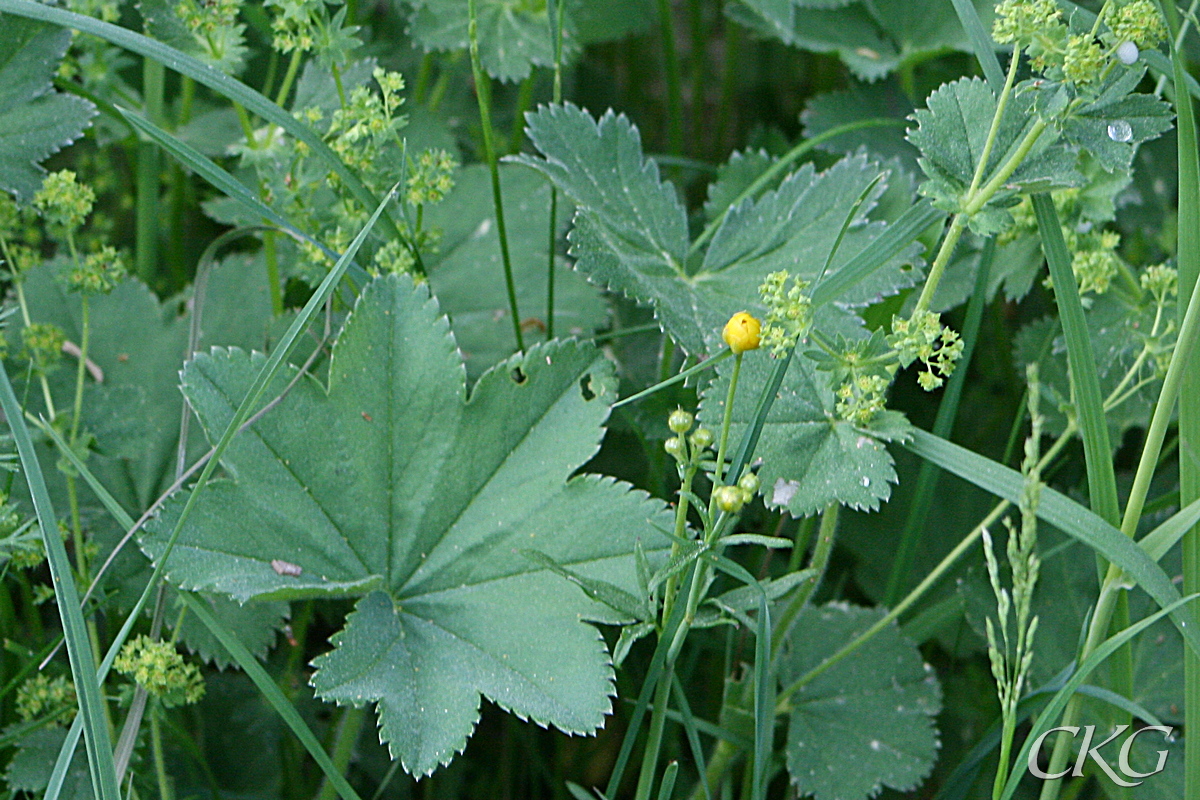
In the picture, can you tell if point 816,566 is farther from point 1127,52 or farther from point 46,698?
point 46,698

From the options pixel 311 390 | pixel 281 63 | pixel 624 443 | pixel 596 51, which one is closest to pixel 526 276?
pixel 624 443

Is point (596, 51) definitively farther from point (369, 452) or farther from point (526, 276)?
point (369, 452)

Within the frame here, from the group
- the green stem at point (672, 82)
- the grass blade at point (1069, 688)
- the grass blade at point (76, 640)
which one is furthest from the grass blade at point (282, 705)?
the green stem at point (672, 82)

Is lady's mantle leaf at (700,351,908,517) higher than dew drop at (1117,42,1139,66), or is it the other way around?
dew drop at (1117,42,1139,66)

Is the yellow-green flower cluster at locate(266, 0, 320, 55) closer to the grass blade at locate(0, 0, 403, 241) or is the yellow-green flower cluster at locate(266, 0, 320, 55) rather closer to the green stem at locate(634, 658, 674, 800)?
the grass blade at locate(0, 0, 403, 241)

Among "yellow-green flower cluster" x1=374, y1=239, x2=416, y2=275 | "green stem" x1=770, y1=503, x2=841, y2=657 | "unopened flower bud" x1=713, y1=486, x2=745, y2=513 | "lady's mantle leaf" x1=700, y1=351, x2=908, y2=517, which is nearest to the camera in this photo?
"unopened flower bud" x1=713, y1=486, x2=745, y2=513

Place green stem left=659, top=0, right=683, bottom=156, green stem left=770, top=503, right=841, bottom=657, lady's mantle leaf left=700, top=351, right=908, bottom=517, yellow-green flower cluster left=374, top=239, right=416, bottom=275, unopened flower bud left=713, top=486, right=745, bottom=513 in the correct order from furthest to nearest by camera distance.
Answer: green stem left=659, top=0, right=683, bottom=156 < yellow-green flower cluster left=374, top=239, right=416, bottom=275 < green stem left=770, top=503, right=841, bottom=657 < lady's mantle leaf left=700, top=351, right=908, bottom=517 < unopened flower bud left=713, top=486, right=745, bottom=513

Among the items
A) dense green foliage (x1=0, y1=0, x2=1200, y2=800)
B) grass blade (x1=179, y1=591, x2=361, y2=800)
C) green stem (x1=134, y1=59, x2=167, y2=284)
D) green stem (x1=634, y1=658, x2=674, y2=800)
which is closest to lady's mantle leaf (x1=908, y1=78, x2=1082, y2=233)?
dense green foliage (x1=0, y1=0, x2=1200, y2=800)

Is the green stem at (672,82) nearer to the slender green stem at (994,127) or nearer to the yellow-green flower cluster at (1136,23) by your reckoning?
the slender green stem at (994,127)
